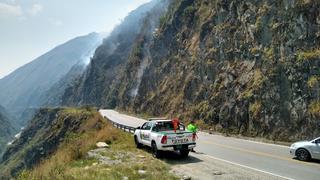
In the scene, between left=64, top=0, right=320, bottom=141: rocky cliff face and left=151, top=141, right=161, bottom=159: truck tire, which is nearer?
left=151, top=141, right=161, bottom=159: truck tire

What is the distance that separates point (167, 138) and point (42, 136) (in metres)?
100

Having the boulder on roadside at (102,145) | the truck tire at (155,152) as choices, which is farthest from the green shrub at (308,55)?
the boulder on roadside at (102,145)

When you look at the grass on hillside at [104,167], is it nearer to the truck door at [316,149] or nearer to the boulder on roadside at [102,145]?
the boulder on roadside at [102,145]

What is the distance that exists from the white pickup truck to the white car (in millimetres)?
4980

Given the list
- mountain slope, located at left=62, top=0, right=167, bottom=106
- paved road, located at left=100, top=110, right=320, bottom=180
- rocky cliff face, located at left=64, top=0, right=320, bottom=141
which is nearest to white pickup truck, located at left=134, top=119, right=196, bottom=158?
paved road, located at left=100, top=110, right=320, bottom=180

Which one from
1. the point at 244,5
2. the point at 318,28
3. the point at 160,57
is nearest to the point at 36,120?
the point at 160,57

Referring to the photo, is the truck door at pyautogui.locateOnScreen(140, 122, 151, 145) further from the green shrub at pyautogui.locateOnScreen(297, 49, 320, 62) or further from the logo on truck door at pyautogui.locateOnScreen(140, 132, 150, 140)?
the green shrub at pyautogui.locateOnScreen(297, 49, 320, 62)

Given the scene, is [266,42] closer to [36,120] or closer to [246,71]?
[246,71]

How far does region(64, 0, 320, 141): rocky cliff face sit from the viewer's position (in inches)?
1268

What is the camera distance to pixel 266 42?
3941 centimetres

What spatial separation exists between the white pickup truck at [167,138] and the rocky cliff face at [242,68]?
1155 cm

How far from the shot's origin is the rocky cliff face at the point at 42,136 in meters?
81.9

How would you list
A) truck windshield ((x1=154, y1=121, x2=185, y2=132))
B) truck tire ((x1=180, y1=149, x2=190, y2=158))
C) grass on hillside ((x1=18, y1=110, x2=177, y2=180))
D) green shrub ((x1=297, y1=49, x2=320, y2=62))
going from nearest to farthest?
grass on hillside ((x1=18, y1=110, x2=177, y2=180))
truck tire ((x1=180, y1=149, x2=190, y2=158))
truck windshield ((x1=154, y1=121, x2=185, y2=132))
green shrub ((x1=297, y1=49, x2=320, y2=62))

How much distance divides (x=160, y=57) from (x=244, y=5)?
3213cm
